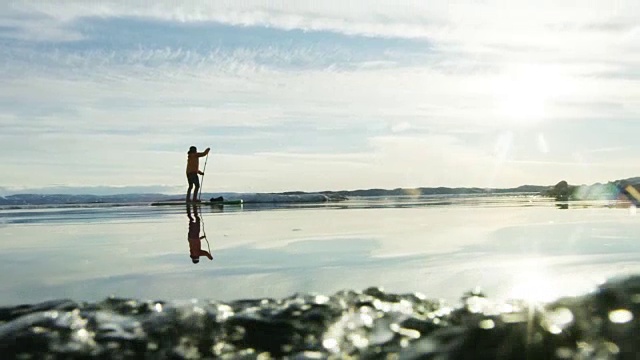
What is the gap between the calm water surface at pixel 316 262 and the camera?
4.51m

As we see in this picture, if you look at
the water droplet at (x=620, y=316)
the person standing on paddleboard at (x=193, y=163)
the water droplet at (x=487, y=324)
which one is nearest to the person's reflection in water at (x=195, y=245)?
the water droplet at (x=487, y=324)

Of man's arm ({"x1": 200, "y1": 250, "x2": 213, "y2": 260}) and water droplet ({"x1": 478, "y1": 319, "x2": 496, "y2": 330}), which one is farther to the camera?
man's arm ({"x1": 200, "y1": 250, "x2": 213, "y2": 260})

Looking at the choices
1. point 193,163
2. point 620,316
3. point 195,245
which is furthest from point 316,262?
point 193,163

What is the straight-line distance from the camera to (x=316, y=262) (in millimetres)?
5957

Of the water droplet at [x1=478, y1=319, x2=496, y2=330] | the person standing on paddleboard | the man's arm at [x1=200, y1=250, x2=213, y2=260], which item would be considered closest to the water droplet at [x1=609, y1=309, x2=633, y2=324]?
the water droplet at [x1=478, y1=319, x2=496, y2=330]

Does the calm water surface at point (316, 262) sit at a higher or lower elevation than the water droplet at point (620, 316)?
lower

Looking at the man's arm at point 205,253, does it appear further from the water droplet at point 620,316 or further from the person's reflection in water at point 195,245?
the water droplet at point 620,316

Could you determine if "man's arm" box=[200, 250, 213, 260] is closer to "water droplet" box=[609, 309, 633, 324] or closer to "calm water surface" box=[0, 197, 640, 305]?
"calm water surface" box=[0, 197, 640, 305]

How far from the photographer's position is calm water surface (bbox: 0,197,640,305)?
4513mm

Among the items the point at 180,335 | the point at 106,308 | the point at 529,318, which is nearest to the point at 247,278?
the point at 106,308

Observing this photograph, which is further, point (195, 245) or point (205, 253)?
point (195, 245)

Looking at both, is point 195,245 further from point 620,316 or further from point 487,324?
point 620,316

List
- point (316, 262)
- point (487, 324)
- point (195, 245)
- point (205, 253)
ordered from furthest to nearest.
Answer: point (195, 245)
point (205, 253)
point (316, 262)
point (487, 324)

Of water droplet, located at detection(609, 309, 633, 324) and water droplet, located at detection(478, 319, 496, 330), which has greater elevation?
water droplet, located at detection(609, 309, 633, 324)
